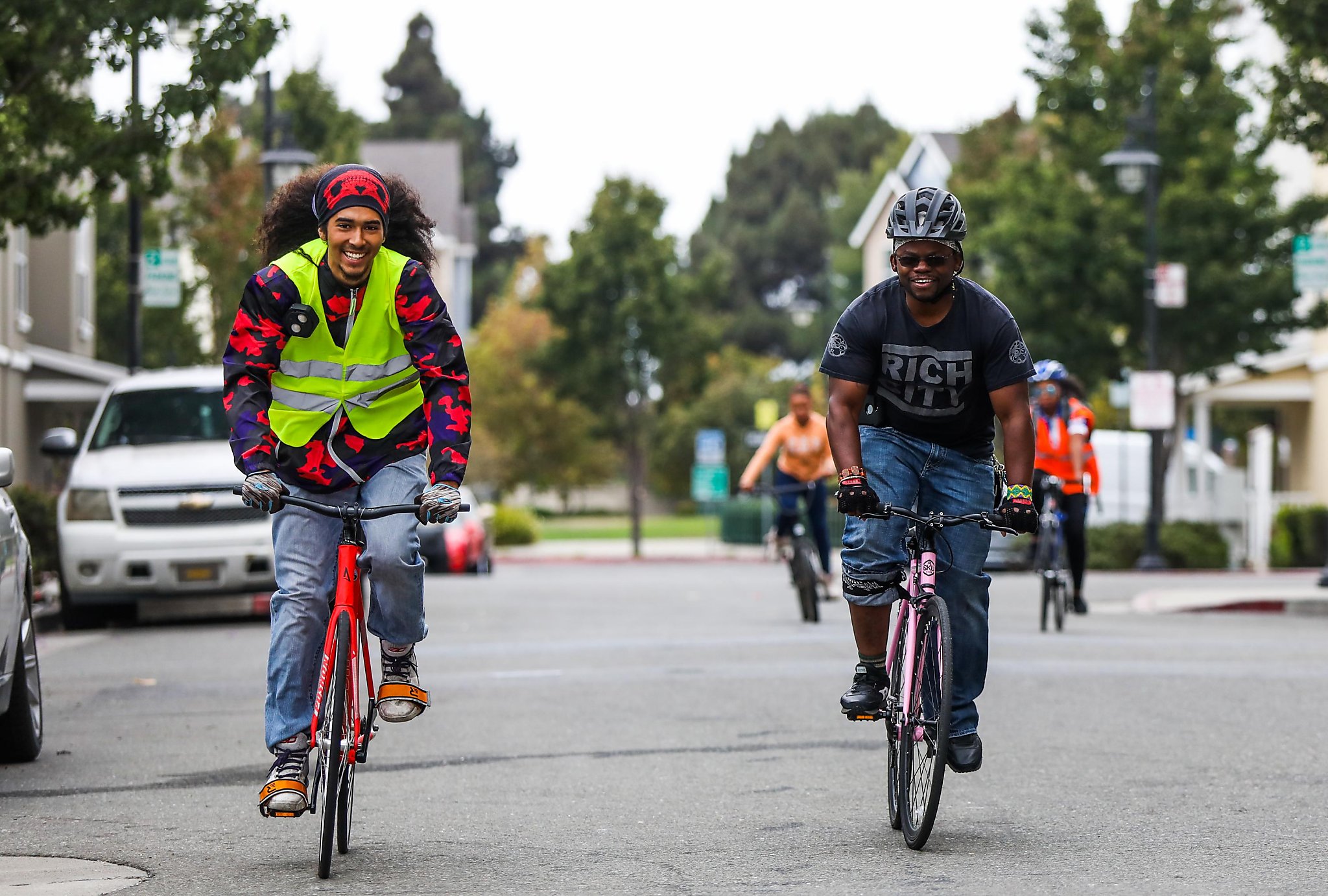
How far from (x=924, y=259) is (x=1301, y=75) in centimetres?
1310

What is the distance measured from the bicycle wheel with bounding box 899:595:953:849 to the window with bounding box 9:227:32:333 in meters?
23.0

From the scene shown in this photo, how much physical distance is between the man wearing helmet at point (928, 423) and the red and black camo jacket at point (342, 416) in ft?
3.88

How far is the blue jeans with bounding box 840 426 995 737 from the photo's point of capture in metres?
6.29

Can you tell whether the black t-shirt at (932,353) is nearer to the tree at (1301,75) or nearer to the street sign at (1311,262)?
the tree at (1301,75)

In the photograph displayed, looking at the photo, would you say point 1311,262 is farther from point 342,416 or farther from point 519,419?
point 519,419

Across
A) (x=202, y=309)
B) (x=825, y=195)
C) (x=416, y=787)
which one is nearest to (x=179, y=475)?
(x=416, y=787)

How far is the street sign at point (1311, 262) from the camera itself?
20422 mm

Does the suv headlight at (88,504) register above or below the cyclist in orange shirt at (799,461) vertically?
below

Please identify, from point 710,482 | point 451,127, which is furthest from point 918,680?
point 451,127

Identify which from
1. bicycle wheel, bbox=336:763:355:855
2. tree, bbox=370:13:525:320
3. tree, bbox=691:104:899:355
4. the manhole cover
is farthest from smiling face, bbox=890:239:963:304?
tree, bbox=370:13:525:320

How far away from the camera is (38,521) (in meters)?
16.9

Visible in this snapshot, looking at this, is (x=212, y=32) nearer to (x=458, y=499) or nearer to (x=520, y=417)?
(x=458, y=499)

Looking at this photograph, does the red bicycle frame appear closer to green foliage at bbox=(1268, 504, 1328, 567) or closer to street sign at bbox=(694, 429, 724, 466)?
green foliage at bbox=(1268, 504, 1328, 567)

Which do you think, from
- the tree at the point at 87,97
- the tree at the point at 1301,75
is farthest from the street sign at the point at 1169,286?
the tree at the point at 87,97
